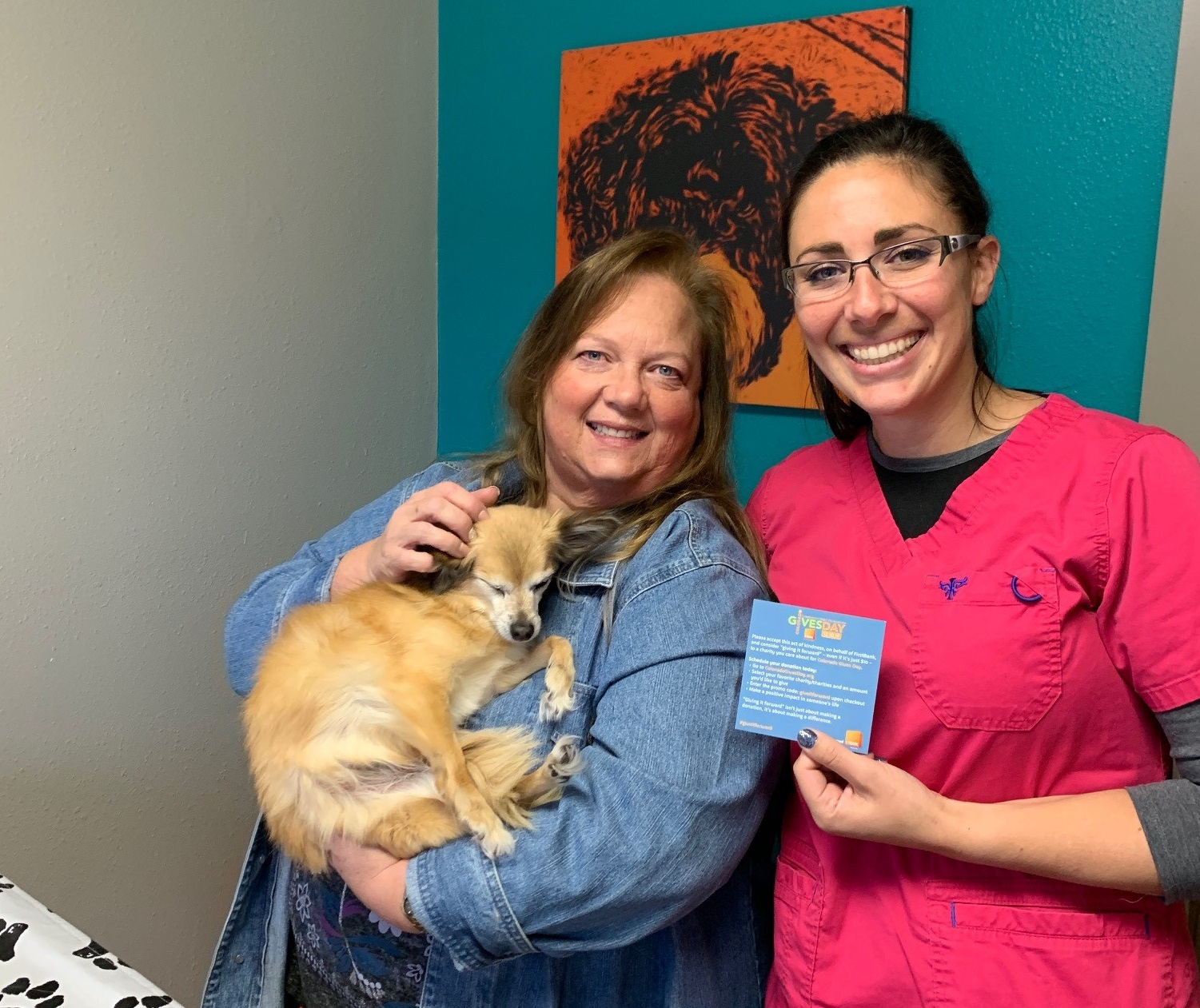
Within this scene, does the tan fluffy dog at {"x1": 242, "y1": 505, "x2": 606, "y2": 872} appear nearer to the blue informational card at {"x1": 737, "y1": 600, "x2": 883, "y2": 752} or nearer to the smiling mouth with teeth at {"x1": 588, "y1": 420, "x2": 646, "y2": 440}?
the smiling mouth with teeth at {"x1": 588, "y1": 420, "x2": 646, "y2": 440}

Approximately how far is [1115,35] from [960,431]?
1.06 meters

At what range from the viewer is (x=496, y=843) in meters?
1.12

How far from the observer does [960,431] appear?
4.02 feet

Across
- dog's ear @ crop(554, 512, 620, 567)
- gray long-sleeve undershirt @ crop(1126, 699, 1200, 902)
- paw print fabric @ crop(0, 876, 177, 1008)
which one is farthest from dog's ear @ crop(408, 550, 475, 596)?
gray long-sleeve undershirt @ crop(1126, 699, 1200, 902)

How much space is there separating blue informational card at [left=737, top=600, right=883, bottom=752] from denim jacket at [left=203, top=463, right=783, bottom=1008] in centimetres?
6

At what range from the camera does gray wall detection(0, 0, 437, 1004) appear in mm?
1926

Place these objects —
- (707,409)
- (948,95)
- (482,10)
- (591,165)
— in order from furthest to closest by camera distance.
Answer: (482,10) < (591,165) < (948,95) < (707,409)

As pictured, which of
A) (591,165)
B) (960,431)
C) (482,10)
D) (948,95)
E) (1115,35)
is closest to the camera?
(960,431)

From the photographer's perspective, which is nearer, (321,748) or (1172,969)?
(1172,969)

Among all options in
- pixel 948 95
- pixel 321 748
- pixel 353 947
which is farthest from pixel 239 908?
pixel 948 95

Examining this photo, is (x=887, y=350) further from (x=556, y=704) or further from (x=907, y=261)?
(x=556, y=704)

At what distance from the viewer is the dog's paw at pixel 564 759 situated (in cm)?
124

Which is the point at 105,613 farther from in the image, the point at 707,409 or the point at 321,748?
the point at 707,409

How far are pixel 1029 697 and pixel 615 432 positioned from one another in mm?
700
